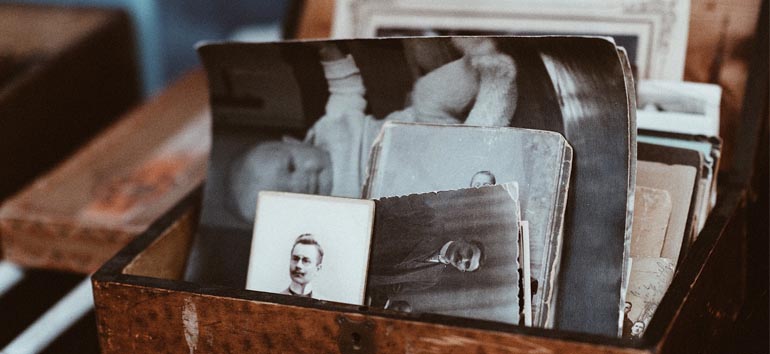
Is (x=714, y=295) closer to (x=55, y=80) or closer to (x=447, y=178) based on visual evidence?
(x=447, y=178)

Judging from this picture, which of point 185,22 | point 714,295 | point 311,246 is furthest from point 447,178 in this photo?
point 185,22

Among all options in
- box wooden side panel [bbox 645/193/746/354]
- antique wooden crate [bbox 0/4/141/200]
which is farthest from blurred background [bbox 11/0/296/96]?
box wooden side panel [bbox 645/193/746/354]

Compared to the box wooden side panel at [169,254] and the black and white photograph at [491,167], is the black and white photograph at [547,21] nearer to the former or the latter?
the black and white photograph at [491,167]

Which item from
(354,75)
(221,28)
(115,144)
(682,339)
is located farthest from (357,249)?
(221,28)

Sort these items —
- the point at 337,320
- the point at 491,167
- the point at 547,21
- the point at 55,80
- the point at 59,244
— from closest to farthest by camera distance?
the point at 337,320 < the point at 491,167 < the point at 547,21 < the point at 59,244 < the point at 55,80

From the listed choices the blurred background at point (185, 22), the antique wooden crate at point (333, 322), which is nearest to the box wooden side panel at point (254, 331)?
the antique wooden crate at point (333, 322)

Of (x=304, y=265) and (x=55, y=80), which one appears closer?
(x=304, y=265)

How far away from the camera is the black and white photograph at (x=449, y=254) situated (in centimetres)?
69

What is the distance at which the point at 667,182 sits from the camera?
0.77 m

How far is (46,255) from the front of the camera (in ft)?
3.65

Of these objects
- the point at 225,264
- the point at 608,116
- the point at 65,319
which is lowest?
the point at 65,319

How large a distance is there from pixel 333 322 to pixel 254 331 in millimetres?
76

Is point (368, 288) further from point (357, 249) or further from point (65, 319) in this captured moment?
point (65, 319)

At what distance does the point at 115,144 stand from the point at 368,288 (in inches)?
30.3
